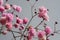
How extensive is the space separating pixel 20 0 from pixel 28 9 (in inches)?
4.2

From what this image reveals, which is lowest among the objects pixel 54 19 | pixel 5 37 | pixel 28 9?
pixel 5 37

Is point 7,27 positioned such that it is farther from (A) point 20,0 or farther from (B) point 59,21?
(B) point 59,21

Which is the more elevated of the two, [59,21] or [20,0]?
[20,0]

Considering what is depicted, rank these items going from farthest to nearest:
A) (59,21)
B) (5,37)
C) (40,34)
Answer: (59,21) → (5,37) → (40,34)

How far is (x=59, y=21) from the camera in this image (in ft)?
4.98

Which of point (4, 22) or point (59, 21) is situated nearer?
point (4, 22)

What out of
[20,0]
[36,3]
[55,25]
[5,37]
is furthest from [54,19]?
[5,37]

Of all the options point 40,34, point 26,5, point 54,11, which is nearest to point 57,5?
point 54,11

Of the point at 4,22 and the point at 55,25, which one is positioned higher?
the point at 4,22

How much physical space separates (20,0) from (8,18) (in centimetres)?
65

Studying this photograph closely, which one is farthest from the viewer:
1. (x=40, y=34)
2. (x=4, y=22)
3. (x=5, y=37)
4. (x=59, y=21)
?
(x=59, y=21)

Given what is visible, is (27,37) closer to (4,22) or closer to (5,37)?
(4,22)

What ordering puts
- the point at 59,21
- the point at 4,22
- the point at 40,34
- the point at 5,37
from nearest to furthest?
the point at 4,22
the point at 40,34
the point at 5,37
the point at 59,21

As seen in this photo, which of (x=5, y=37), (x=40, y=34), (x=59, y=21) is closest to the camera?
(x=40, y=34)
